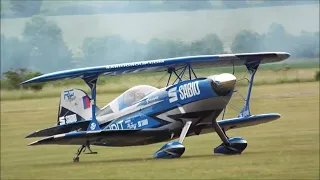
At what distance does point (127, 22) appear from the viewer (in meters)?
34.7

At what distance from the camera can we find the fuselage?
2052cm

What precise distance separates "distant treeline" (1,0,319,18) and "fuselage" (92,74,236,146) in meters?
8.72

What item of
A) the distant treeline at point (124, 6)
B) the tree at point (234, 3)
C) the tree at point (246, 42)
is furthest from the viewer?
the tree at point (234, 3)

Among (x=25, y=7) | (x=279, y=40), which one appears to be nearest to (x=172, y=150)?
(x=279, y=40)

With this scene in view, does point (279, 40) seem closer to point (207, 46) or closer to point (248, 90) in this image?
point (207, 46)

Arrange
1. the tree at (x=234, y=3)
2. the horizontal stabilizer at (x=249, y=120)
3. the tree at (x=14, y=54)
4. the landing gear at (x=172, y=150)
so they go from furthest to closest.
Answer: the tree at (x=234, y=3)
the tree at (x=14, y=54)
the horizontal stabilizer at (x=249, y=120)
the landing gear at (x=172, y=150)

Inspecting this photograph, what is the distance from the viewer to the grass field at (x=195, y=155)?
2686 cm

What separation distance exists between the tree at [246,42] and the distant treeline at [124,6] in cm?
125

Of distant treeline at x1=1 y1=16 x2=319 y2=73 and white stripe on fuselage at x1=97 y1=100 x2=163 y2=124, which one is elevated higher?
distant treeline at x1=1 y1=16 x2=319 y2=73

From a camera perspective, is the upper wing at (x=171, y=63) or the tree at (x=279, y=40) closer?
the upper wing at (x=171, y=63)

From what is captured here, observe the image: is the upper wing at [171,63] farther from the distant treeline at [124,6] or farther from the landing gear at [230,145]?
the distant treeline at [124,6]

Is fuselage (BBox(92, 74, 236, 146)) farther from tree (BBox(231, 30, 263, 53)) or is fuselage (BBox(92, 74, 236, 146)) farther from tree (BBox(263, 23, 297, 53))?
tree (BBox(263, 23, 297, 53))

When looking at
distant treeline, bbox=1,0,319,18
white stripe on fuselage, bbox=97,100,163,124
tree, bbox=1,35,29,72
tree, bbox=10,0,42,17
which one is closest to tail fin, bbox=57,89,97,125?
white stripe on fuselage, bbox=97,100,163,124

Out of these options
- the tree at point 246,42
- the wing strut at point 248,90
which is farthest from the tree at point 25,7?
the wing strut at point 248,90
